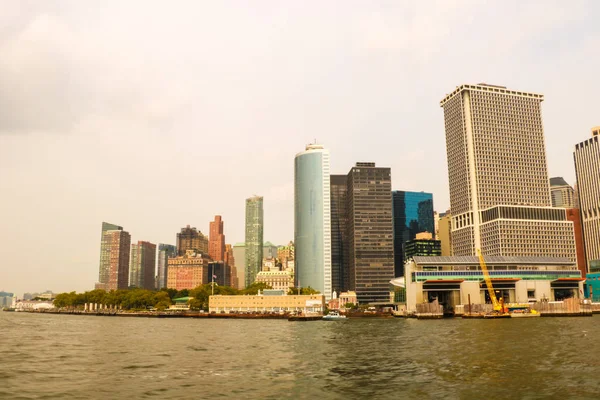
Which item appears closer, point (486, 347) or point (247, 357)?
point (247, 357)

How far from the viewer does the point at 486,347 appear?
7606 cm

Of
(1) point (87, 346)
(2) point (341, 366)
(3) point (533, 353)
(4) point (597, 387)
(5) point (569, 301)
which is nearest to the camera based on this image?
(4) point (597, 387)

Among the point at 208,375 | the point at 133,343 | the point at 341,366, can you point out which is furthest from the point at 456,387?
the point at 133,343

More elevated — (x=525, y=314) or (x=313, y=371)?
(x=525, y=314)

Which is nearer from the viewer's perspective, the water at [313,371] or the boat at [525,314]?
the water at [313,371]

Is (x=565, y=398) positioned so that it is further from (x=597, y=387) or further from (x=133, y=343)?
(x=133, y=343)

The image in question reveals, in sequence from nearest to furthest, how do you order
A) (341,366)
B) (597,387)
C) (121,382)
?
(597,387) < (121,382) < (341,366)

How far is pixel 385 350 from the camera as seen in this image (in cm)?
7612

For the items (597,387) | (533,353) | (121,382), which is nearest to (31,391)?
(121,382)

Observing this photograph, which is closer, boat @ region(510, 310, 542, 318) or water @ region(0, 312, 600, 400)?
water @ region(0, 312, 600, 400)

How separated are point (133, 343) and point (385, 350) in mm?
46455

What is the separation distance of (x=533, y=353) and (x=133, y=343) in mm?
66423

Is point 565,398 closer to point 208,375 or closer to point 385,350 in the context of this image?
point 208,375

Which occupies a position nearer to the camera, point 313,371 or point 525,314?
point 313,371
